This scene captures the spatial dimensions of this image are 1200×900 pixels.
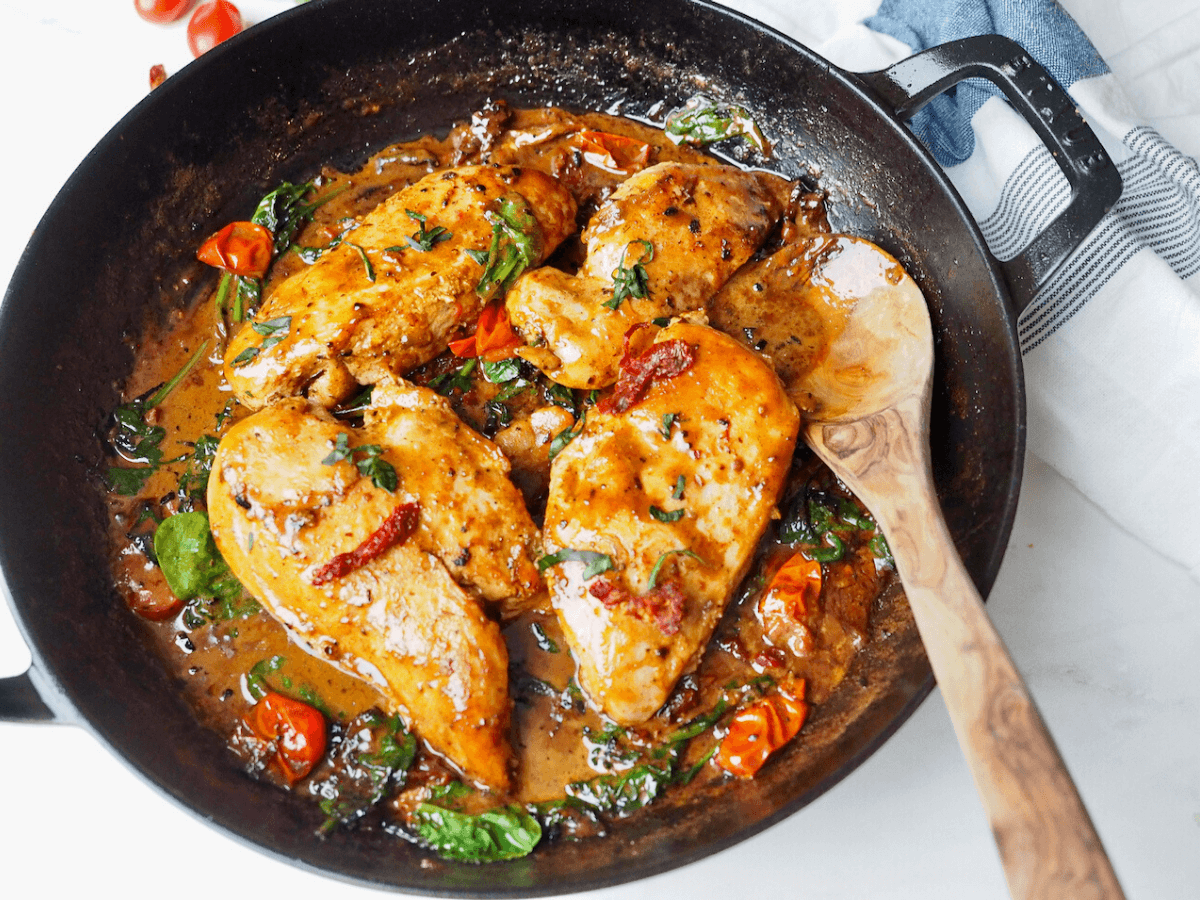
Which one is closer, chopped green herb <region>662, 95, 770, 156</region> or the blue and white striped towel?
the blue and white striped towel

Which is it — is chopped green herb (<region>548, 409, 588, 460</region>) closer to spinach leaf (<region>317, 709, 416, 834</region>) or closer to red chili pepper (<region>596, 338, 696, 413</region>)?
red chili pepper (<region>596, 338, 696, 413</region>)

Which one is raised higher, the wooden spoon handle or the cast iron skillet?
the cast iron skillet

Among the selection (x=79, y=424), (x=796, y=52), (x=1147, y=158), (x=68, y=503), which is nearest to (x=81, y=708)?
(x=68, y=503)

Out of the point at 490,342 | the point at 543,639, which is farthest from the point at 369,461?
the point at 543,639

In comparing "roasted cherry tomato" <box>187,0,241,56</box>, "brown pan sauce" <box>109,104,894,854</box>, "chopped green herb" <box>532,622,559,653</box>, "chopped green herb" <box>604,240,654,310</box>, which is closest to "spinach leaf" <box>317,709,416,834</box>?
"brown pan sauce" <box>109,104,894,854</box>

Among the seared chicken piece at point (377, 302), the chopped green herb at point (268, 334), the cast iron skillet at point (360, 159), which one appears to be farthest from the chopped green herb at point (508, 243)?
the cast iron skillet at point (360, 159)

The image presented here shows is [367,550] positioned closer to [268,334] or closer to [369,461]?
[369,461]

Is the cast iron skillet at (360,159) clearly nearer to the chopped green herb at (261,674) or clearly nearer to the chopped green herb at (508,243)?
the chopped green herb at (261,674)
